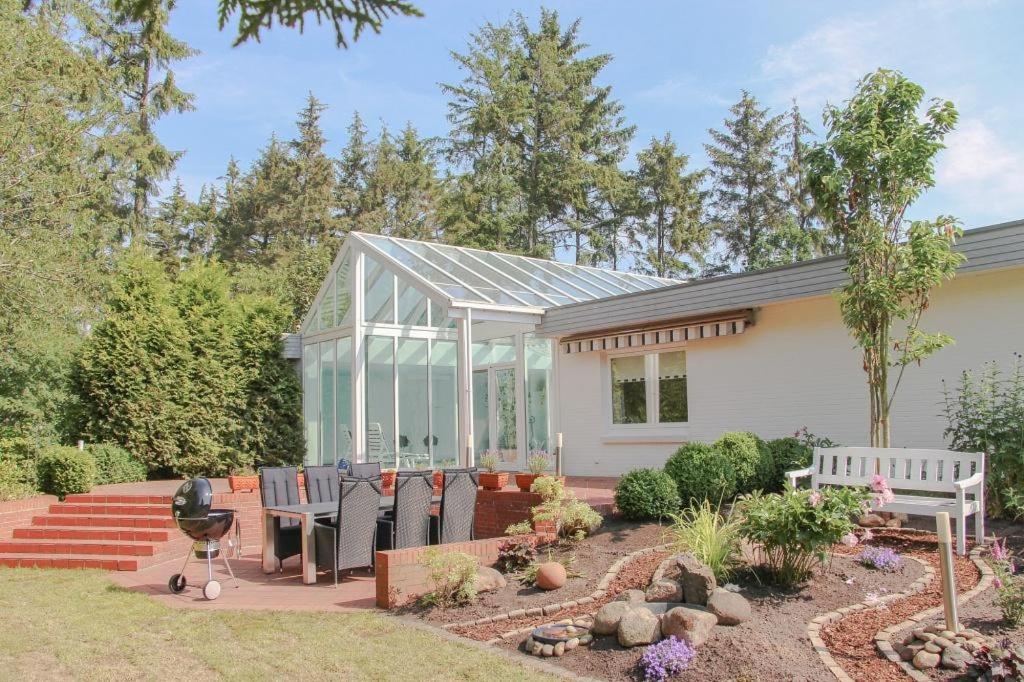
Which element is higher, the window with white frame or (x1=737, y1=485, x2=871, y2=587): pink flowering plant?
the window with white frame

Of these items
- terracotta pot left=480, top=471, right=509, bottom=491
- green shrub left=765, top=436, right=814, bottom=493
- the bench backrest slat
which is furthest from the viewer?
terracotta pot left=480, top=471, right=509, bottom=491

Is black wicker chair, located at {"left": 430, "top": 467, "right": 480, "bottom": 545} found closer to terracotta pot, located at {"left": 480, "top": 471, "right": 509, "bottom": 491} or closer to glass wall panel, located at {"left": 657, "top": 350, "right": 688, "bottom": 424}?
terracotta pot, located at {"left": 480, "top": 471, "right": 509, "bottom": 491}

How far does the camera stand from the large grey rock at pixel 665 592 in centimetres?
572

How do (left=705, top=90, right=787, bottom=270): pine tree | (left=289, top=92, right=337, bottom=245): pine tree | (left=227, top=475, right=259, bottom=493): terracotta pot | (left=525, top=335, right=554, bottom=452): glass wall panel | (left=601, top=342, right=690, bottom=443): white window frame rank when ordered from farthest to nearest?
(left=705, top=90, right=787, bottom=270): pine tree
(left=289, top=92, right=337, bottom=245): pine tree
(left=525, top=335, right=554, bottom=452): glass wall panel
(left=601, top=342, right=690, bottom=443): white window frame
(left=227, top=475, right=259, bottom=493): terracotta pot

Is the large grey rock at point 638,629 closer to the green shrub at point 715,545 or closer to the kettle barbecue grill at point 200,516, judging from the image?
the green shrub at point 715,545

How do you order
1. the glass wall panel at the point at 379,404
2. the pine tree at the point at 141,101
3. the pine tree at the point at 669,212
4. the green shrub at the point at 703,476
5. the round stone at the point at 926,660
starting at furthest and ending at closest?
1. the pine tree at the point at 669,212
2. the pine tree at the point at 141,101
3. the glass wall panel at the point at 379,404
4. the green shrub at the point at 703,476
5. the round stone at the point at 926,660

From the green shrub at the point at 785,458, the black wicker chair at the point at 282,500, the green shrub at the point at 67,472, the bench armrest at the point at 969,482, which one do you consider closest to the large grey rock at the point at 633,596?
the bench armrest at the point at 969,482

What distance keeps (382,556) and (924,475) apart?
18.0ft

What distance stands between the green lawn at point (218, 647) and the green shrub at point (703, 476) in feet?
11.8

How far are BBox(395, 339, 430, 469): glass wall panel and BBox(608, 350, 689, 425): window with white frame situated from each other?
148 inches

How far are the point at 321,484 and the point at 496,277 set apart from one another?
256 inches

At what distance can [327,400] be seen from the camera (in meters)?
16.5

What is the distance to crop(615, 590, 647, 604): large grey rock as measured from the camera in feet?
18.9

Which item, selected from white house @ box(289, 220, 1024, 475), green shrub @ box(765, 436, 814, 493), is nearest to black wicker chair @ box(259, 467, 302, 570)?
white house @ box(289, 220, 1024, 475)
